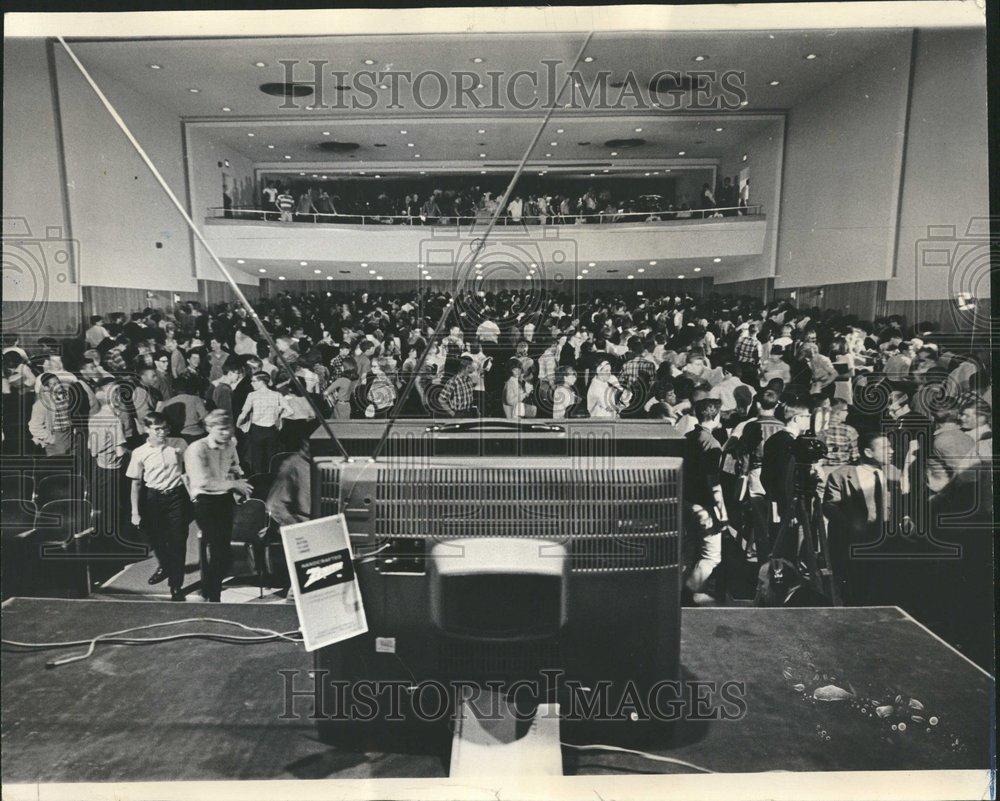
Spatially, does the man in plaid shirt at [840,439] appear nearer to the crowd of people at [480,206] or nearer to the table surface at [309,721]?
the table surface at [309,721]

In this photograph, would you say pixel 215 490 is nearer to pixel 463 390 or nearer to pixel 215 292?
pixel 215 292

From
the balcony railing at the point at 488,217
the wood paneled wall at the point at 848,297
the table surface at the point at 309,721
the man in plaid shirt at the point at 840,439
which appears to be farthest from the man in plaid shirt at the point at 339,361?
the man in plaid shirt at the point at 840,439

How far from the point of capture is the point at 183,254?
157 centimetres

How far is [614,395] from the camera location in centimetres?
161

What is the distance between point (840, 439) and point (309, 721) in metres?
1.31

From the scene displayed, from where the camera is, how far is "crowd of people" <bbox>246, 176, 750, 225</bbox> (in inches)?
62.7

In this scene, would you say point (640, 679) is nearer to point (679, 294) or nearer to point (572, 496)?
point (572, 496)

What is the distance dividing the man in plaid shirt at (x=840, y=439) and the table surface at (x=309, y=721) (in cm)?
35

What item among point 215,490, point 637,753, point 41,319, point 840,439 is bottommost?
point 637,753

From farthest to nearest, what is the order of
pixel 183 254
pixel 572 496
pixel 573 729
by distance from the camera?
pixel 183 254 → pixel 573 729 → pixel 572 496

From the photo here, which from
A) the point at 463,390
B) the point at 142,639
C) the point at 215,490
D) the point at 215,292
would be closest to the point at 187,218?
the point at 215,292

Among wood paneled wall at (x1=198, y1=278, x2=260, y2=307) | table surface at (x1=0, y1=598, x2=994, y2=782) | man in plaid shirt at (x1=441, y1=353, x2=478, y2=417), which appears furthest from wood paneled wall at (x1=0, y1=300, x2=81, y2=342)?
man in plaid shirt at (x1=441, y1=353, x2=478, y2=417)

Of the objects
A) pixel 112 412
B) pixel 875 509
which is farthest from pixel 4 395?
pixel 875 509

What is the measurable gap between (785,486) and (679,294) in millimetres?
507
